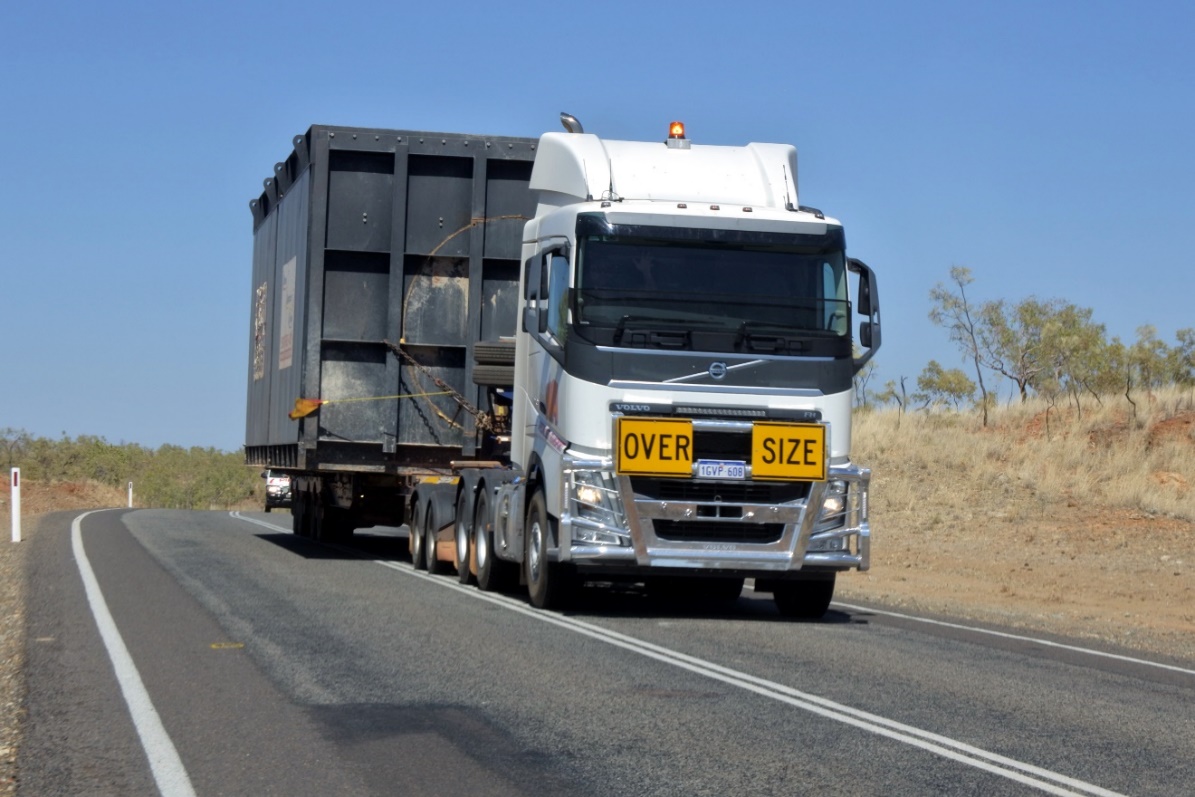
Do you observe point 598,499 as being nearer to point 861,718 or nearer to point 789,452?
point 789,452

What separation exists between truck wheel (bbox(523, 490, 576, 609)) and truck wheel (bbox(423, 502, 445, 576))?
395 centimetres

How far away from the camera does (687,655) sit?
1116 cm

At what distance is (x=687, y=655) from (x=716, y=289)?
3797 millimetres

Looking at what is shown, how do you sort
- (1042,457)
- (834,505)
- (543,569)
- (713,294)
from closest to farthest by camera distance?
1. (713,294)
2. (834,505)
3. (543,569)
4. (1042,457)

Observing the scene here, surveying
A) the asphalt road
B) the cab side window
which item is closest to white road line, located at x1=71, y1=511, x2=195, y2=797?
the asphalt road

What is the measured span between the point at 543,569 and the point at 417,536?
5.74 meters

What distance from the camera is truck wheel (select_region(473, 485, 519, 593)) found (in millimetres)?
16297

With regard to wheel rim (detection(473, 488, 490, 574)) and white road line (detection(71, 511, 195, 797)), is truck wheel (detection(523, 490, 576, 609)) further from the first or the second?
white road line (detection(71, 511, 195, 797))

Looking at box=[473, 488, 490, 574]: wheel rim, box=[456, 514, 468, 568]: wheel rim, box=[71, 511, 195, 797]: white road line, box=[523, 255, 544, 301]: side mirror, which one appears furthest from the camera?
box=[456, 514, 468, 568]: wheel rim

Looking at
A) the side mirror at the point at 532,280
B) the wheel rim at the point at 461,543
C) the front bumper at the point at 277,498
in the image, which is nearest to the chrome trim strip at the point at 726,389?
the side mirror at the point at 532,280

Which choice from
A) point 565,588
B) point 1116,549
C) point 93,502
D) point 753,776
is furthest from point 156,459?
point 753,776

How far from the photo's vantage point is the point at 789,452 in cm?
1350

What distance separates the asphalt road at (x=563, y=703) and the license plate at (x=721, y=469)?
134cm

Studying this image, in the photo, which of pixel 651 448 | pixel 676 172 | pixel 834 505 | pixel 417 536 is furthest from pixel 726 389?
pixel 417 536
